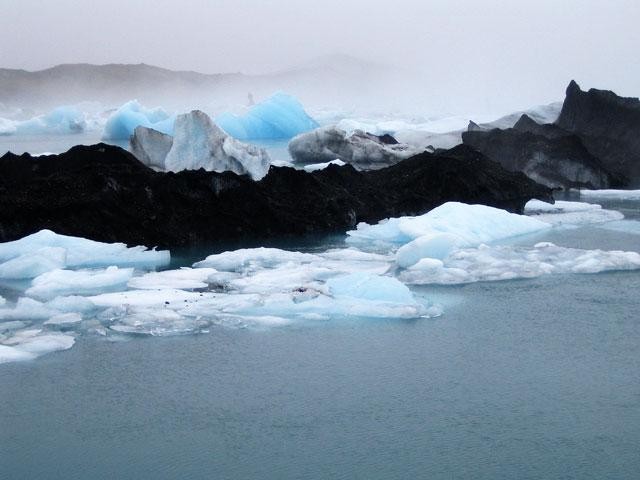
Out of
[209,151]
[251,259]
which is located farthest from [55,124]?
[251,259]

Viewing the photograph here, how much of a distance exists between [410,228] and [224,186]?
215 cm

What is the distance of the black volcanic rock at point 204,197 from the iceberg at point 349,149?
5.06 meters

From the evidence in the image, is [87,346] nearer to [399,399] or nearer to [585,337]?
[399,399]

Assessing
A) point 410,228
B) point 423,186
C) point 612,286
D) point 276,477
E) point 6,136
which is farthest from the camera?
point 6,136

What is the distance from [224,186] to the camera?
383 inches

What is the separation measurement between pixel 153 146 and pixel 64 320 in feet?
31.8

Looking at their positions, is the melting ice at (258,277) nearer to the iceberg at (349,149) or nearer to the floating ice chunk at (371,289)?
the floating ice chunk at (371,289)

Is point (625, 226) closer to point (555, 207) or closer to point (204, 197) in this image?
point (555, 207)

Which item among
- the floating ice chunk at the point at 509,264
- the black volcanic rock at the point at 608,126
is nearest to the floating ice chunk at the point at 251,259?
the floating ice chunk at the point at 509,264

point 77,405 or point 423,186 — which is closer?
point 77,405

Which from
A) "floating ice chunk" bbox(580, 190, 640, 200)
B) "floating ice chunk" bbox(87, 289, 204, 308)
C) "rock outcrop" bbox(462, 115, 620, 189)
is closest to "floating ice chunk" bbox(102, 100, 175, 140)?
"rock outcrop" bbox(462, 115, 620, 189)

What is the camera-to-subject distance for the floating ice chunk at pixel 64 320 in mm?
6195

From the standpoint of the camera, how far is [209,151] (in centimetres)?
1311

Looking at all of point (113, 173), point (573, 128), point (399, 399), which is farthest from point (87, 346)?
point (573, 128)
